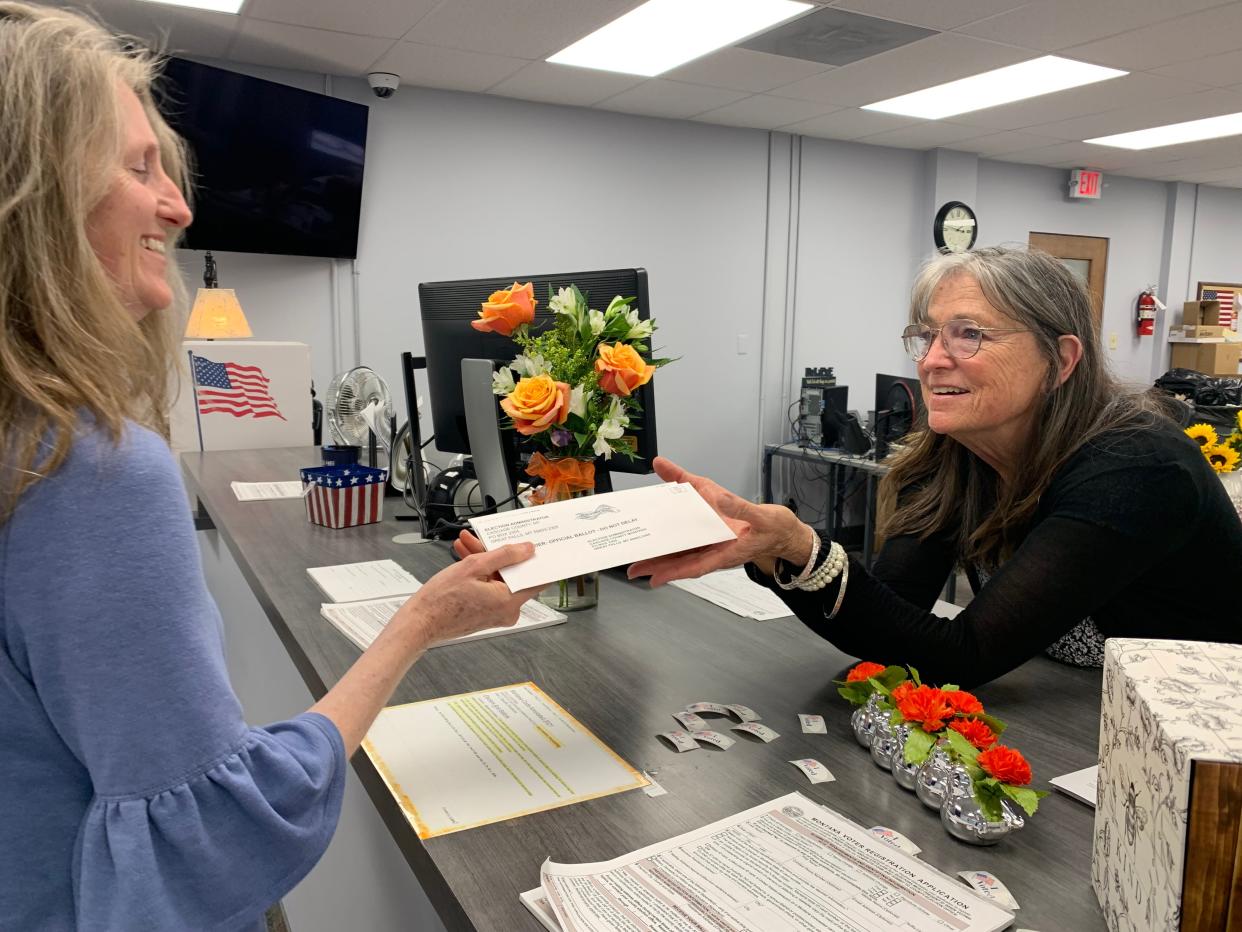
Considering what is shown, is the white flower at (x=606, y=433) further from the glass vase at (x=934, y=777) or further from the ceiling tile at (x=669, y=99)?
the ceiling tile at (x=669, y=99)

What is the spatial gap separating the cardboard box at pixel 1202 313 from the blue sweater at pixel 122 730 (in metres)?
8.58

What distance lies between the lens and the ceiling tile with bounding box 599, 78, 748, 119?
4.64 meters

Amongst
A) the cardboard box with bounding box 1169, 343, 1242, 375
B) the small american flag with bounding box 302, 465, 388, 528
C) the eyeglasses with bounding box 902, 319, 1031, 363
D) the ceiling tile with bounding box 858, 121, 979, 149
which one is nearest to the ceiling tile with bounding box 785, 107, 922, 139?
the ceiling tile with bounding box 858, 121, 979, 149

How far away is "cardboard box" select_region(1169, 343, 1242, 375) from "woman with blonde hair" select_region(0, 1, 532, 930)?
27.8ft

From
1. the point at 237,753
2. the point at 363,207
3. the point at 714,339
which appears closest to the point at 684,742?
the point at 237,753

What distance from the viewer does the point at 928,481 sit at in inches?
61.2

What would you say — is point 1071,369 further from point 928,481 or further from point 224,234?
point 224,234

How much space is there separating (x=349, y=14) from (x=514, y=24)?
64 cm

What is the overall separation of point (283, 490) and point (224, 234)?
228 centimetres

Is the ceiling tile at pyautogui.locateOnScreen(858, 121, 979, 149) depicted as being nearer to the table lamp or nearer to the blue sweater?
the table lamp

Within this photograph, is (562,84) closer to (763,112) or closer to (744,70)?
(744,70)

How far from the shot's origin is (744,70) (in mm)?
4305

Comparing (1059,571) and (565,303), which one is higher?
(565,303)

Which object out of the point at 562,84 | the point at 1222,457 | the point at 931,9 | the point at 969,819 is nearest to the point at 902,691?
the point at 969,819
